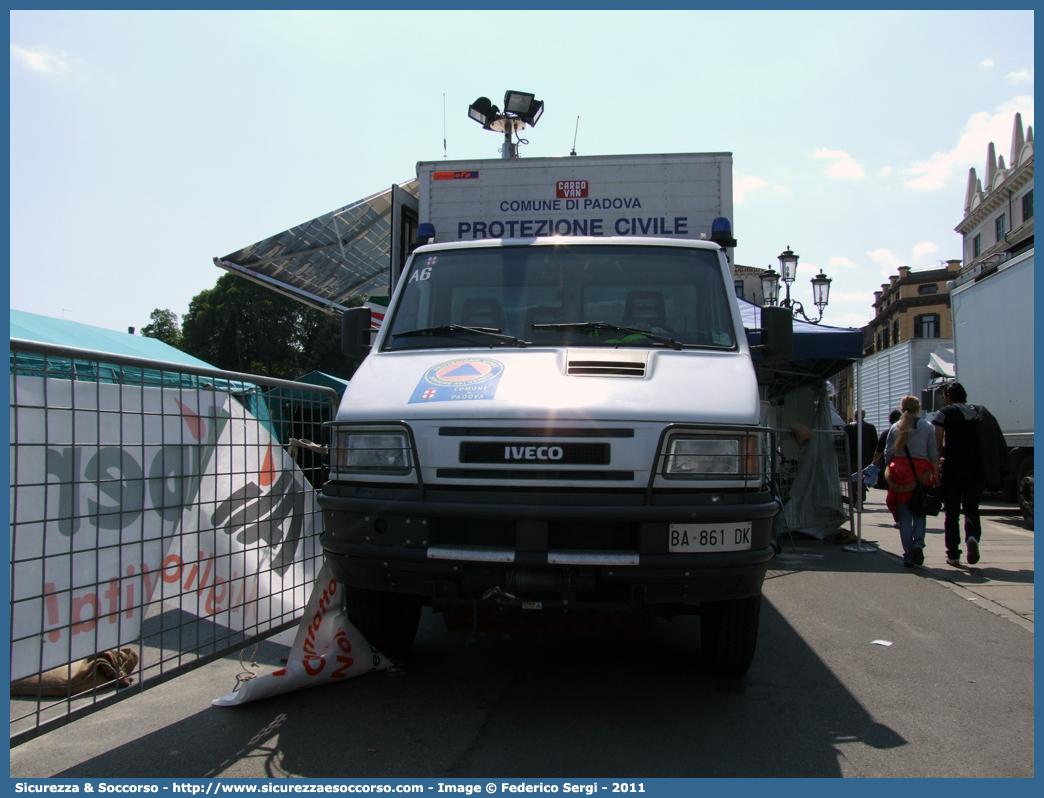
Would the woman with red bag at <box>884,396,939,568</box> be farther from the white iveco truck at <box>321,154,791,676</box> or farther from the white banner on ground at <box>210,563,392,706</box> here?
the white banner on ground at <box>210,563,392,706</box>

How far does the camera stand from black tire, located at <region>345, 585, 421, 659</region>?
3855 millimetres

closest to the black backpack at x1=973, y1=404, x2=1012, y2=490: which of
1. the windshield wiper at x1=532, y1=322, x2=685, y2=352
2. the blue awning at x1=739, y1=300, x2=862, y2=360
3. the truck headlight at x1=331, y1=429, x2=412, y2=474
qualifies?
the blue awning at x1=739, y1=300, x2=862, y2=360

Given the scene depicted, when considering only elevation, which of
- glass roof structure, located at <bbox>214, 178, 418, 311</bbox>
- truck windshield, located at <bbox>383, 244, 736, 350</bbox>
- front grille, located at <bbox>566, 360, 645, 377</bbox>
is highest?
glass roof structure, located at <bbox>214, 178, 418, 311</bbox>

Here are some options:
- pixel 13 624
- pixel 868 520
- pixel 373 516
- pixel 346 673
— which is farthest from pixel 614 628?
pixel 868 520

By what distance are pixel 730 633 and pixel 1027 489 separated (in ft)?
32.2

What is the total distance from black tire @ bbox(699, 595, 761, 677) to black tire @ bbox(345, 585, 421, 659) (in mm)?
1518

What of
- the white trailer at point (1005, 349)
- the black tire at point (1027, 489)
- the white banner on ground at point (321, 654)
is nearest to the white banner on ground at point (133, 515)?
the white banner on ground at point (321, 654)

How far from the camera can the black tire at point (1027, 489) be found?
11.0 meters

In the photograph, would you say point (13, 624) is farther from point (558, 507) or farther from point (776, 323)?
point (776, 323)

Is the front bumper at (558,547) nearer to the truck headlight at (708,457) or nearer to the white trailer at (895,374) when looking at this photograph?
the truck headlight at (708,457)

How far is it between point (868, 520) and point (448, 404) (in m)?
11.0

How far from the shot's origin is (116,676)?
3039 millimetres

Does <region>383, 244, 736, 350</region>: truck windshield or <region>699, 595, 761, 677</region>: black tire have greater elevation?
<region>383, 244, 736, 350</region>: truck windshield

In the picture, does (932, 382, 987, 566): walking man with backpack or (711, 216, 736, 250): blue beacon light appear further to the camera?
(932, 382, 987, 566): walking man with backpack
